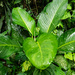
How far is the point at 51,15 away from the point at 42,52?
0.61 metres

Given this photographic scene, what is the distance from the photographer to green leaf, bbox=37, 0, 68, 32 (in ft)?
3.53

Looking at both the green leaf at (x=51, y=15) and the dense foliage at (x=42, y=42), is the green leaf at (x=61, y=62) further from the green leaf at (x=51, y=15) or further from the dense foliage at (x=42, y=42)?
the green leaf at (x=51, y=15)

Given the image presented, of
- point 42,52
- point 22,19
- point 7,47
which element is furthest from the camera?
point 22,19

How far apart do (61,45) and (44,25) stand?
32cm

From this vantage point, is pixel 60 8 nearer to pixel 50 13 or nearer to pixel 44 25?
pixel 50 13

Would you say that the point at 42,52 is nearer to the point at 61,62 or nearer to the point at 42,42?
the point at 42,42

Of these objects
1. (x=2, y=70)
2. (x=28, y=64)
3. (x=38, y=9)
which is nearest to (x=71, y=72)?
(x=28, y=64)

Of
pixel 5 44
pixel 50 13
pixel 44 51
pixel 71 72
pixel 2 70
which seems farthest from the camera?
pixel 2 70

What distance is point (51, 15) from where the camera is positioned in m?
1.10

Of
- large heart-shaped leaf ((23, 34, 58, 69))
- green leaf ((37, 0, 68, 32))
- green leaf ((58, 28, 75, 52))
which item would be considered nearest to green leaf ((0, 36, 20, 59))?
large heart-shaped leaf ((23, 34, 58, 69))

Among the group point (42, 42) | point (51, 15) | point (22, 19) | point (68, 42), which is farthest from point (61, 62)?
point (22, 19)

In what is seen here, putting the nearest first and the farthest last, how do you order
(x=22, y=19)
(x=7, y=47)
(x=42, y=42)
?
1. (x=42, y=42)
2. (x=7, y=47)
3. (x=22, y=19)

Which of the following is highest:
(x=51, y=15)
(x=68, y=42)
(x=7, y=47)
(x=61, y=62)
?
(x=51, y=15)

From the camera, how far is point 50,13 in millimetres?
1105
